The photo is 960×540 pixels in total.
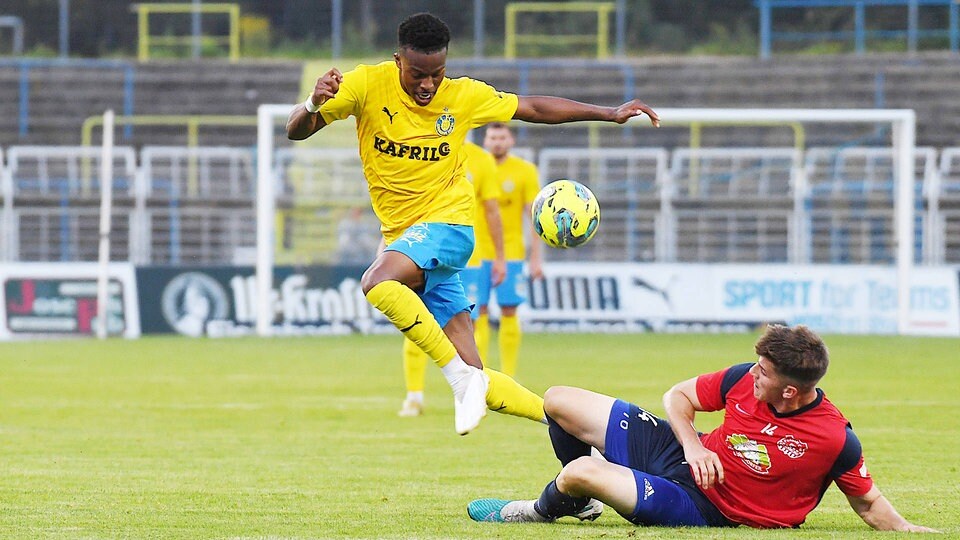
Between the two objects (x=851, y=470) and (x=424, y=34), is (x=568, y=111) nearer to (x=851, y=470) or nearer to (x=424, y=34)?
(x=424, y=34)

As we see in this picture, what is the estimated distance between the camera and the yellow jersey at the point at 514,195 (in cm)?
1433

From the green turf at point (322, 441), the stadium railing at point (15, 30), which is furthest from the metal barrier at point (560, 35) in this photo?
the green turf at point (322, 441)

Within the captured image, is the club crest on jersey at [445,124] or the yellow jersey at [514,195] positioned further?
the yellow jersey at [514,195]

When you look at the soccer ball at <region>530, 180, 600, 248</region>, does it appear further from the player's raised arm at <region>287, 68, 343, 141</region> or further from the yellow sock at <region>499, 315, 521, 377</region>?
the yellow sock at <region>499, 315, 521, 377</region>

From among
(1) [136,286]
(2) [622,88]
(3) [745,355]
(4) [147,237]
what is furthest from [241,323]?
(2) [622,88]

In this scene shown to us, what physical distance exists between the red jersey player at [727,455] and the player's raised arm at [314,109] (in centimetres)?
193

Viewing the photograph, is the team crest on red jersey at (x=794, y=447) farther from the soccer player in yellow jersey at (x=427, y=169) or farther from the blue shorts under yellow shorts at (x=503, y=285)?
the blue shorts under yellow shorts at (x=503, y=285)

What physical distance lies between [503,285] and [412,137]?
6.41 meters

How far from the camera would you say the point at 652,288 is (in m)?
22.0

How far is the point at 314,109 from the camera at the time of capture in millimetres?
7668

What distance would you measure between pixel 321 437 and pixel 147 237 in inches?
596

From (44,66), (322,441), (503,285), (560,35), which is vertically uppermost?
(560,35)

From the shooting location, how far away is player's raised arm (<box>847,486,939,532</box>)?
625cm

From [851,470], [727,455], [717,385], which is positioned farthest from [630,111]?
[851,470]
